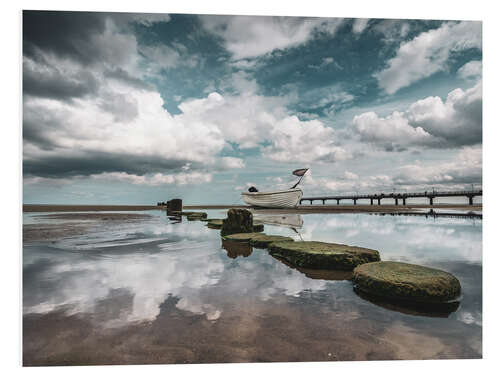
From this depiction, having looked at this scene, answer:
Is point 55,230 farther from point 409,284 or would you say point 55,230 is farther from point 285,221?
point 409,284

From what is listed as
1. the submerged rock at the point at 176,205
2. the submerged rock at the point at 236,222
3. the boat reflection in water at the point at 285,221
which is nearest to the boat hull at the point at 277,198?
the submerged rock at the point at 176,205

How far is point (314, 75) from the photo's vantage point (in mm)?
8125

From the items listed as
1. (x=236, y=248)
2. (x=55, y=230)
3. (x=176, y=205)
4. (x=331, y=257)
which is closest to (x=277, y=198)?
(x=176, y=205)

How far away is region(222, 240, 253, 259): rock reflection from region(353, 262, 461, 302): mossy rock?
160 inches

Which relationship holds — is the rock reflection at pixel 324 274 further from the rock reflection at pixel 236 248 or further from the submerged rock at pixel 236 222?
the submerged rock at pixel 236 222

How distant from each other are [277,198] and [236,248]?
3884cm

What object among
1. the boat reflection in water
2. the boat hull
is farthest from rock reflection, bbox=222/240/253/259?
the boat hull

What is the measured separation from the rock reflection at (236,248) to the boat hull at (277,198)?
119ft

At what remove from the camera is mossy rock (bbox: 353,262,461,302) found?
4406mm

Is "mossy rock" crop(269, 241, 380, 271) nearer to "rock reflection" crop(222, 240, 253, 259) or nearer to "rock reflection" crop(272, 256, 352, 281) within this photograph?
"rock reflection" crop(272, 256, 352, 281)

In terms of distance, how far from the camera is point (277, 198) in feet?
157

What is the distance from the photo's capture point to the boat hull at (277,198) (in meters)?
46.4

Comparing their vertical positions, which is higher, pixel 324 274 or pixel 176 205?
pixel 324 274
